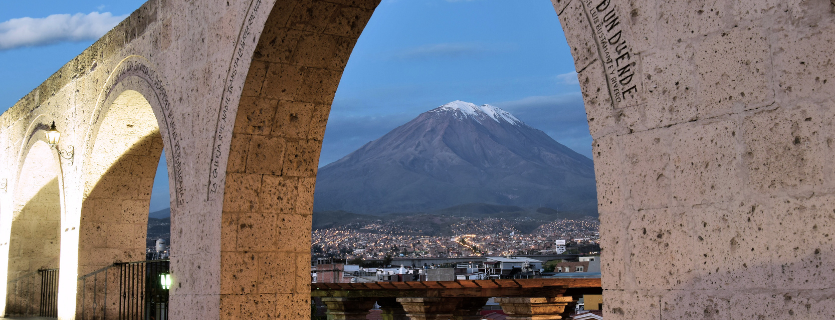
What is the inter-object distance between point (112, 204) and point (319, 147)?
13.0 feet

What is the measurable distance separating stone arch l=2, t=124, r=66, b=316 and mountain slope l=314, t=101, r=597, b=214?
10494 cm

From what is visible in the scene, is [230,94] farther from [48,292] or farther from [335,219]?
[335,219]

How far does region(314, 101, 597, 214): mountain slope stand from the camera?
13550cm

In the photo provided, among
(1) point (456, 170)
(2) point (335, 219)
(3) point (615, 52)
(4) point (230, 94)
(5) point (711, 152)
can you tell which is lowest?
(5) point (711, 152)

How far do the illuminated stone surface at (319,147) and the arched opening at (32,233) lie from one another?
1.6 inches

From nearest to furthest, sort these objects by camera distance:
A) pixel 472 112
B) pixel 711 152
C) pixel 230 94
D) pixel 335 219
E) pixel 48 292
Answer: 1. pixel 711 152
2. pixel 230 94
3. pixel 48 292
4. pixel 335 219
5. pixel 472 112

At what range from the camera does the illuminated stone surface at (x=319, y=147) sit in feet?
6.82

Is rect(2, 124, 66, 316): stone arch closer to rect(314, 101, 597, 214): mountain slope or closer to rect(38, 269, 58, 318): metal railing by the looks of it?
rect(38, 269, 58, 318): metal railing

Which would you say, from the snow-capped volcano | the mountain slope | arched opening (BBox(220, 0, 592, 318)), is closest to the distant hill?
the mountain slope

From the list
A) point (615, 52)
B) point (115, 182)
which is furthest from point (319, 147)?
point (115, 182)

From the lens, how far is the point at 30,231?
443 inches

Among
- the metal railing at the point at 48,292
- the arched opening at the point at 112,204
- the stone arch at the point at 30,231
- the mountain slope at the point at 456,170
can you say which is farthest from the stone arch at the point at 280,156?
the mountain slope at the point at 456,170

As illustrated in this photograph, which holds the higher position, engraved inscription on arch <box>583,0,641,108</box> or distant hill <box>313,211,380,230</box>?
distant hill <box>313,211,380,230</box>

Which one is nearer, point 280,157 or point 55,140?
point 280,157
